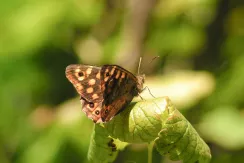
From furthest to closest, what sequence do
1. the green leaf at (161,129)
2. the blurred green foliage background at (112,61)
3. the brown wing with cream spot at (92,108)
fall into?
the blurred green foliage background at (112,61) < the brown wing with cream spot at (92,108) < the green leaf at (161,129)

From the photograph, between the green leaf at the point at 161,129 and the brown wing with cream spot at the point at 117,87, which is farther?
the brown wing with cream spot at the point at 117,87

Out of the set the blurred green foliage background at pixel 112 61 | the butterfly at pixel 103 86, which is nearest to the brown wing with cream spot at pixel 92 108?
the butterfly at pixel 103 86

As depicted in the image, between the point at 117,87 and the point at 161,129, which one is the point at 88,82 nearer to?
the point at 117,87

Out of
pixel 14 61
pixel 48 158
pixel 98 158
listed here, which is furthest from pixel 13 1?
pixel 98 158

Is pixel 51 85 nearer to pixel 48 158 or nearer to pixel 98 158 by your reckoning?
pixel 48 158

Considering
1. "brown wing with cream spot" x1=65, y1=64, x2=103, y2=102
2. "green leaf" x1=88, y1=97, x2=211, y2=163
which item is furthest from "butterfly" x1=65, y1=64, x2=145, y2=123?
"green leaf" x1=88, y1=97, x2=211, y2=163

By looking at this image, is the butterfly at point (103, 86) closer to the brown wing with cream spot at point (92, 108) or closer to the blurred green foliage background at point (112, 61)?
the brown wing with cream spot at point (92, 108)

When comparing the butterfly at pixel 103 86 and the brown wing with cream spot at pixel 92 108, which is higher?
the butterfly at pixel 103 86

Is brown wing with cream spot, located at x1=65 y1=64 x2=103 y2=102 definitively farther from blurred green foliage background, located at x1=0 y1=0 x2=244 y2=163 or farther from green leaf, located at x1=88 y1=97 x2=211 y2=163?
blurred green foliage background, located at x1=0 y1=0 x2=244 y2=163
